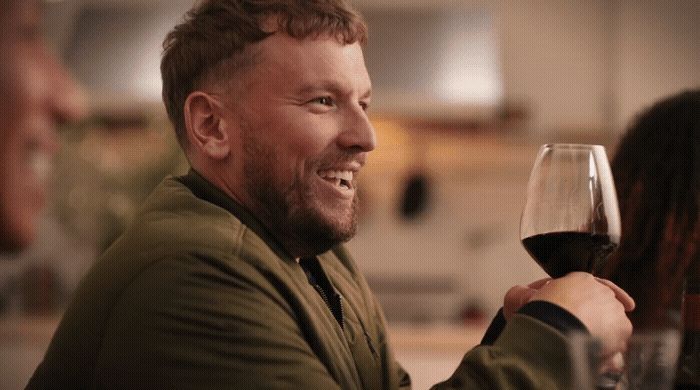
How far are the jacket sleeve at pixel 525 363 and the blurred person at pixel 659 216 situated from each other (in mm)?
543

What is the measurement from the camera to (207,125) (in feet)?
3.26

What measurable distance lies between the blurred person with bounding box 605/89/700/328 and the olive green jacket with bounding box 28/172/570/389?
0.53m

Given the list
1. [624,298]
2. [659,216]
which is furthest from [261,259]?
[659,216]

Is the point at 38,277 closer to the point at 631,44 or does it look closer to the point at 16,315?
the point at 16,315

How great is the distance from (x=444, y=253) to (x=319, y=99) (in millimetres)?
3515

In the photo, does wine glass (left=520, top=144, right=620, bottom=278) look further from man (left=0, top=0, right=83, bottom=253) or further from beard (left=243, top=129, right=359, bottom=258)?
man (left=0, top=0, right=83, bottom=253)

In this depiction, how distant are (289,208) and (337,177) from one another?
0.20ft

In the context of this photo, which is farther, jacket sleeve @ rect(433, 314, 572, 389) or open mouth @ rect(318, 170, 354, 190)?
open mouth @ rect(318, 170, 354, 190)

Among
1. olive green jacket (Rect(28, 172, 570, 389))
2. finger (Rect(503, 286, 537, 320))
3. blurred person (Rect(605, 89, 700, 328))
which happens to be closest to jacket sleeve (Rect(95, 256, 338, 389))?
olive green jacket (Rect(28, 172, 570, 389))

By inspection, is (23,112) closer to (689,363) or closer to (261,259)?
(261,259)

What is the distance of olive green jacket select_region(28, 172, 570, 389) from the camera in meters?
0.77

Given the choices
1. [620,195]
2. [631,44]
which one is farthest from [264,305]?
[631,44]

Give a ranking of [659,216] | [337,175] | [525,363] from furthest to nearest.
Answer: [659,216]
[337,175]
[525,363]

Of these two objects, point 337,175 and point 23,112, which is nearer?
point 23,112
